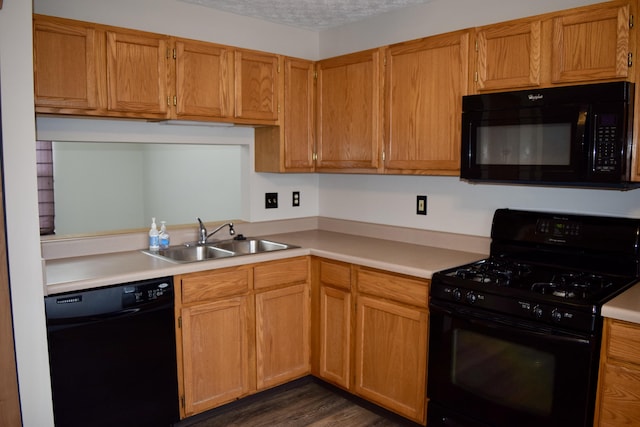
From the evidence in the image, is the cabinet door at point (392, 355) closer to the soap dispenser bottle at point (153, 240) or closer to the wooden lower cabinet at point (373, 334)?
the wooden lower cabinet at point (373, 334)

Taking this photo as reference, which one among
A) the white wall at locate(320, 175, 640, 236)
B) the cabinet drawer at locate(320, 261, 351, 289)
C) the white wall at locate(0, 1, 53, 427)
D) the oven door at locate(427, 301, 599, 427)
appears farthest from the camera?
the cabinet drawer at locate(320, 261, 351, 289)

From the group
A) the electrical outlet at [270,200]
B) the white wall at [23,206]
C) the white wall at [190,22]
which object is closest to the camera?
the white wall at [23,206]

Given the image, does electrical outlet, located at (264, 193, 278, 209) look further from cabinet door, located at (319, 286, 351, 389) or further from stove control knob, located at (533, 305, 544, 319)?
stove control knob, located at (533, 305, 544, 319)

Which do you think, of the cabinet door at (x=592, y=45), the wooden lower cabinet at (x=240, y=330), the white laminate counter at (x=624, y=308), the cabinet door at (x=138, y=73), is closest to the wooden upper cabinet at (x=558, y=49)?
the cabinet door at (x=592, y=45)

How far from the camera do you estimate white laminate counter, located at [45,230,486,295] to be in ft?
7.43

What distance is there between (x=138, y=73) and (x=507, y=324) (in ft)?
7.01

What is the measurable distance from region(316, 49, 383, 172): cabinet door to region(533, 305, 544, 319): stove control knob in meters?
1.29

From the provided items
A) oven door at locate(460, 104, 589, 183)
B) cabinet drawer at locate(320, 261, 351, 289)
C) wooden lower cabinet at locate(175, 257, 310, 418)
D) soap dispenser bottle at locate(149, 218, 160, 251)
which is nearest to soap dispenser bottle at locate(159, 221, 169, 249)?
soap dispenser bottle at locate(149, 218, 160, 251)

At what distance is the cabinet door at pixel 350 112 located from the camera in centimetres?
298

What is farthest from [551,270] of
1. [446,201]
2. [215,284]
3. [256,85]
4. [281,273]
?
[256,85]

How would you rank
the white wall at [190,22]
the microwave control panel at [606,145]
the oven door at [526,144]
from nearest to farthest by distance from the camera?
the microwave control panel at [606,145] < the oven door at [526,144] < the white wall at [190,22]

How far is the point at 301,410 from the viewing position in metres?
2.84

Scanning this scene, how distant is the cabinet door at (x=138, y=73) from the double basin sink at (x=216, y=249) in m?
0.79

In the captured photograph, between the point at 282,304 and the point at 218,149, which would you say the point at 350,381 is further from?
the point at 218,149
